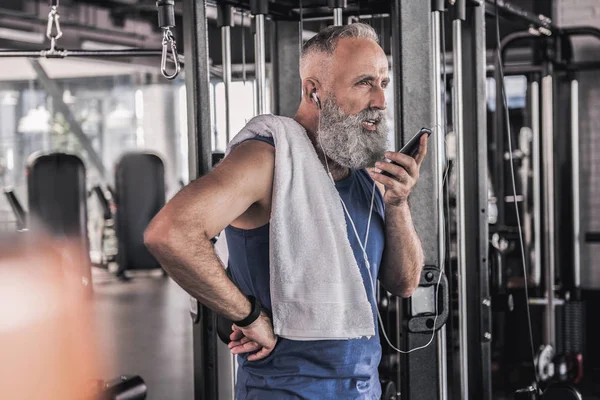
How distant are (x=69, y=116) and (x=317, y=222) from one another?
9687mm

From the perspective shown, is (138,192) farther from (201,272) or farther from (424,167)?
(201,272)

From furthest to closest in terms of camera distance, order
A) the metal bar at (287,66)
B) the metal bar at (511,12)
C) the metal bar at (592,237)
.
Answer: the metal bar at (592,237) → the metal bar at (511,12) → the metal bar at (287,66)

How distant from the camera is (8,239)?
115 inches

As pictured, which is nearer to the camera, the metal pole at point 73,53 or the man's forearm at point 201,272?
the man's forearm at point 201,272

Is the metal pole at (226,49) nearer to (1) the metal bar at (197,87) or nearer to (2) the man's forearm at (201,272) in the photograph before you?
(1) the metal bar at (197,87)

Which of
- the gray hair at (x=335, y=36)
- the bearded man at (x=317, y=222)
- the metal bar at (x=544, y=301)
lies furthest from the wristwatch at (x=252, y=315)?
the metal bar at (x=544, y=301)

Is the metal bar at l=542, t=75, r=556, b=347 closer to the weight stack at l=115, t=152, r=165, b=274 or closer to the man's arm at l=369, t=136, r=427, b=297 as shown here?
the weight stack at l=115, t=152, r=165, b=274

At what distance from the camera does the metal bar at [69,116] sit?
414 inches

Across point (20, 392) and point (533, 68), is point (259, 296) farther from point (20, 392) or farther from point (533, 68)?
point (533, 68)

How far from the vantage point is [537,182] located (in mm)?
5070

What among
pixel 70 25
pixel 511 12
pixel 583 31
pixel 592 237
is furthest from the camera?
pixel 70 25

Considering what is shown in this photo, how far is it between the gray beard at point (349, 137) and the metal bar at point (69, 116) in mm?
9166

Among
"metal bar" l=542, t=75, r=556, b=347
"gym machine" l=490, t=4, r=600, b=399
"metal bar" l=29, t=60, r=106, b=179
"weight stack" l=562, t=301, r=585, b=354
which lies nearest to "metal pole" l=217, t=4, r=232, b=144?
"gym machine" l=490, t=4, r=600, b=399

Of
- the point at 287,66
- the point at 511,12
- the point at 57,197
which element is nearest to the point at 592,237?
the point at 511,12
